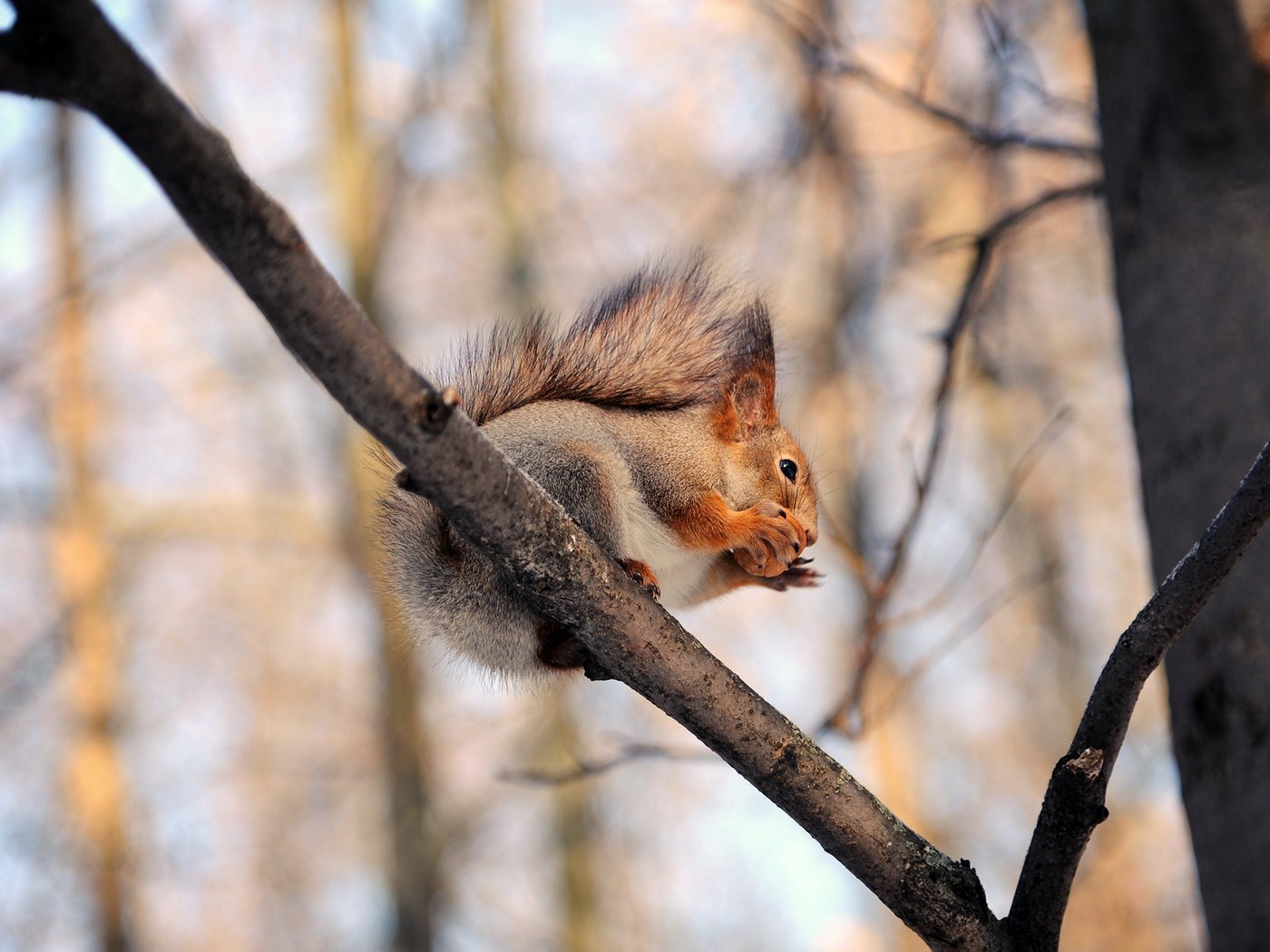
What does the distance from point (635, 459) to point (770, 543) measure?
25 centimetres

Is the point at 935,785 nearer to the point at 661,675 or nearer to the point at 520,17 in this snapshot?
the point at 520,17

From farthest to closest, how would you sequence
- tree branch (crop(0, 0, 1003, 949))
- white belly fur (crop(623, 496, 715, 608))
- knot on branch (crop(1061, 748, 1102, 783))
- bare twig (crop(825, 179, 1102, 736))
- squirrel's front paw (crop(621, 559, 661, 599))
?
bare twig (crop(825, 179, 1102, 736)), white belly fur (crop(623, 496, 715, 608)), squirrel's front paw (crop(621, 559, 661, 599)), knot on branch (crop(1061, 748, 1102, 783)), tree branch (crop(0, 0, 1003, 949))

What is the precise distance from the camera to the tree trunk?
1.68 m

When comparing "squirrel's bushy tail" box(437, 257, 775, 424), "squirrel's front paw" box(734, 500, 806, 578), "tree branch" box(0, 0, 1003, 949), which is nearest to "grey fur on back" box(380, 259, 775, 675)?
"squirrel's bushy tail" box(437, 257, 775, 424)

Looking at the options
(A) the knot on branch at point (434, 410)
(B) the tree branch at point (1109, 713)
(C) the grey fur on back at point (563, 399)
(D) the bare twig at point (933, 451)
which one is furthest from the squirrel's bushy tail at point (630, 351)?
(B) the tree branch at point (1109, 713)

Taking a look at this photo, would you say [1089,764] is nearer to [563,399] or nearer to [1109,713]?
[1109,713]

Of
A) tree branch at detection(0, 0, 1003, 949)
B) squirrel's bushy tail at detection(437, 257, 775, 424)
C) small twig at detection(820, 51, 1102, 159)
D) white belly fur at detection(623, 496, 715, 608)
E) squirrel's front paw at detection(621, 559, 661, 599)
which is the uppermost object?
small twig at detection(820, 51, 1102, 159)

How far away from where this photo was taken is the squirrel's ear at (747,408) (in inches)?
84.0

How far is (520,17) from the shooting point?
291 inches

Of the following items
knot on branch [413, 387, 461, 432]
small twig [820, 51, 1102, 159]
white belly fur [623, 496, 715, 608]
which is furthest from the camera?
small twig [820, 51, 1102, 159]

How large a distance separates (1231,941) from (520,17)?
22.5ft

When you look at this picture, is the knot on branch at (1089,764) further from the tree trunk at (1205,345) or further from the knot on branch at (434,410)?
the knot on branch at (434,410)

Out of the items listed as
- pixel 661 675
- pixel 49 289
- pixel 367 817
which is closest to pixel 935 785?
pixel 367 817

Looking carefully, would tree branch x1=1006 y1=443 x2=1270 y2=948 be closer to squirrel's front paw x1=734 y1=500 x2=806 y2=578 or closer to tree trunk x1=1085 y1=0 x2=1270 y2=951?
tree trunk x1=1085 y1=0 x2=1270 y2=951
